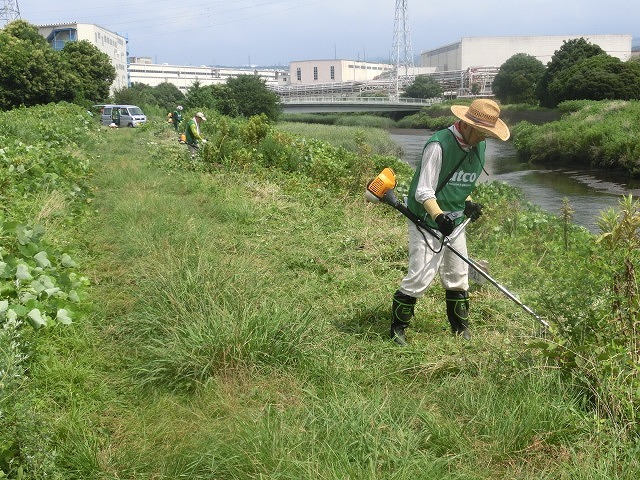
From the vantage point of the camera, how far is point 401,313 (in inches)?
189

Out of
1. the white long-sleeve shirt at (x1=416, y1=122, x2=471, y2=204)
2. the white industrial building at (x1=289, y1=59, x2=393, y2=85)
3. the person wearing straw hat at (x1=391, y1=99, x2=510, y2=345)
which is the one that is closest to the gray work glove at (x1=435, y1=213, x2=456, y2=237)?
the person wearing straw hat at (x1=391, y1=99, x2=510, y2=345)

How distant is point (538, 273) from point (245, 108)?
39.5 meters

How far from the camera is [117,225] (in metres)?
7.57

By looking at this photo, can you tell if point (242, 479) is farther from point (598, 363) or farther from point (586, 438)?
point (598, 363)

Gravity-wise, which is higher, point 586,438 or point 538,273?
point 538,273

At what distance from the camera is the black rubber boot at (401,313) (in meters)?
4.77

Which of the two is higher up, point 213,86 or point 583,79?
point 213,86

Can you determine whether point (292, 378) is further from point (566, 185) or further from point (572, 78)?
point (572, 78)

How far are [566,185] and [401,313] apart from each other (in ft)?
60.1

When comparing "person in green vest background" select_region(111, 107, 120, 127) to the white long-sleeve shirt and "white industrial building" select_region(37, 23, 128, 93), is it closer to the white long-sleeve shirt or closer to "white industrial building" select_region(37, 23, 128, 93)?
the white long-sleeve shirt

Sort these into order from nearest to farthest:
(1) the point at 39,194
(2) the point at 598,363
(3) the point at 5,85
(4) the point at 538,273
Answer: (2) the point at 598,363 → (4) the point at 538,273 → (1) the point at 39,194 → (3) the point at 5,85

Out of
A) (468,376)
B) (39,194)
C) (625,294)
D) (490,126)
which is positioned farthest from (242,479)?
(39,194)

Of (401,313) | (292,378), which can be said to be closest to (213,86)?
(401,313)

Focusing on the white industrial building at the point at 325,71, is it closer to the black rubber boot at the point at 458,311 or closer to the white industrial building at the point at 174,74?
the white industrial building at the point at 174,74
